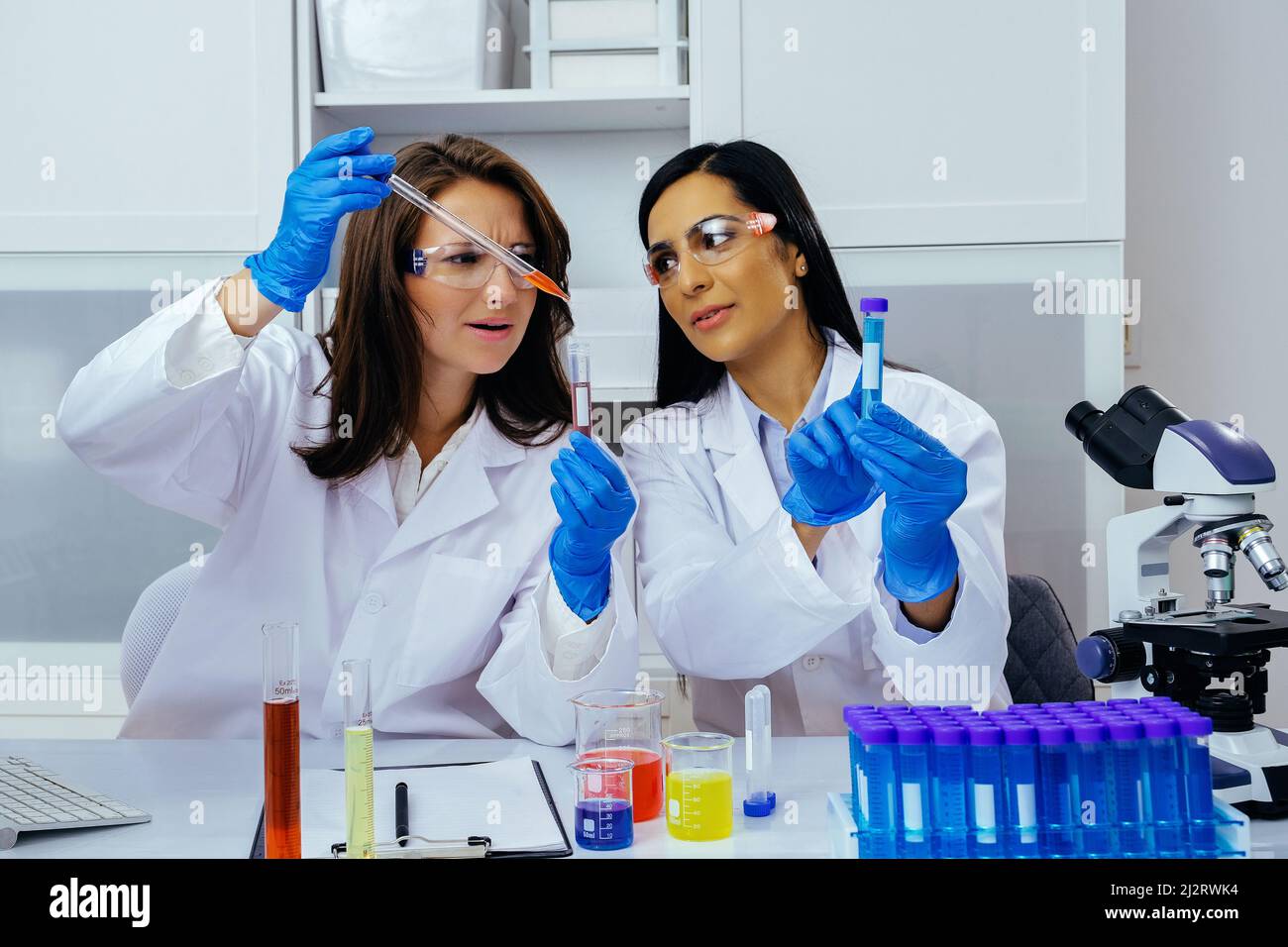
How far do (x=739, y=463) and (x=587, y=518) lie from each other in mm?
526

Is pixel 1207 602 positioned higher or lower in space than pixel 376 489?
lower

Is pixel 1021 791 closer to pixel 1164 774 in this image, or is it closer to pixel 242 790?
pixel 1164 774

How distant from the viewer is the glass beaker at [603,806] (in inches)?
43.9

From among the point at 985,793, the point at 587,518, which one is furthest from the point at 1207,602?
the point at 587,518

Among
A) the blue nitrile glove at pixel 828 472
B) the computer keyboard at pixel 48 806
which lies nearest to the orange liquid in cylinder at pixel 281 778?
the computer keyboard at pixel 48 806

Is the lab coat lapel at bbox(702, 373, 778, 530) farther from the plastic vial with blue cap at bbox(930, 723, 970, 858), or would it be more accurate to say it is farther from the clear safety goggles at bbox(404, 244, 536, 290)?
the plastic vial with blue cap at bbox(930, 723, 970, 858)

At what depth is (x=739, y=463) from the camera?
1943 mm

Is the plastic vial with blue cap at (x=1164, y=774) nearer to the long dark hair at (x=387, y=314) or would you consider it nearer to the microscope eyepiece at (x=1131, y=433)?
the microscope eyepiece at (x=1131, y=433)

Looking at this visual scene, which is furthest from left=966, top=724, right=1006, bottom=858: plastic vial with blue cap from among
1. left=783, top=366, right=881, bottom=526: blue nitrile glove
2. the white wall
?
the white wall

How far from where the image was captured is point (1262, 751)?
1.16 metres

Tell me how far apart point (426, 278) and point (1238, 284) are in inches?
78.7

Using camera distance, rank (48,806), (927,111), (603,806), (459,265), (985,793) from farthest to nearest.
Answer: (927,111), (459,265), (48,806), (603,806), (985,793)

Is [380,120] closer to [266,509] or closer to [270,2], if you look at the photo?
[270,2]
